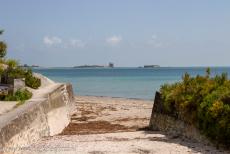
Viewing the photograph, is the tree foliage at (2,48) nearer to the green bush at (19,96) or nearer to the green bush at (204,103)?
the green bush at (19,96)

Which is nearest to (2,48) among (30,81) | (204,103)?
(30,81)

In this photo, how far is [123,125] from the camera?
24.9m

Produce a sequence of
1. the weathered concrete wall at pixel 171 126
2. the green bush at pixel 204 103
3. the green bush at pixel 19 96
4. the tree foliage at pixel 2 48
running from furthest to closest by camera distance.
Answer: the tree foliage at pixel 2 48
the green bush at pixel 19 96
the weathered concrete wall at pixel 171 126
the green bush at pixel 204 103

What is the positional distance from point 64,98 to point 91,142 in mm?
11640

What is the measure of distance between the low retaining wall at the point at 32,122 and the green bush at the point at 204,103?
4.64 metres

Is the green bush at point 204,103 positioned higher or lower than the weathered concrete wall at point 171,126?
higher

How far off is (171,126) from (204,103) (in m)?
3.23

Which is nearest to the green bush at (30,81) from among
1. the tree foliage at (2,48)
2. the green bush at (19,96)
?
the tree foliage at (2,48)

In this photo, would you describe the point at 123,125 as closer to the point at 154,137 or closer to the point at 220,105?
the point at 154,137

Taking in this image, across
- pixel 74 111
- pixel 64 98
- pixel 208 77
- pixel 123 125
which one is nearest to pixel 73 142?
pixel 208 77

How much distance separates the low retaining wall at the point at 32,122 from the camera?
13.5 m

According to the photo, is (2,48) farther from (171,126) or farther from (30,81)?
(171,126)

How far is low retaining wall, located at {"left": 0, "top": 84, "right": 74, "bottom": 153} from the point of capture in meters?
13.5

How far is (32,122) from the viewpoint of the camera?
16578mm
